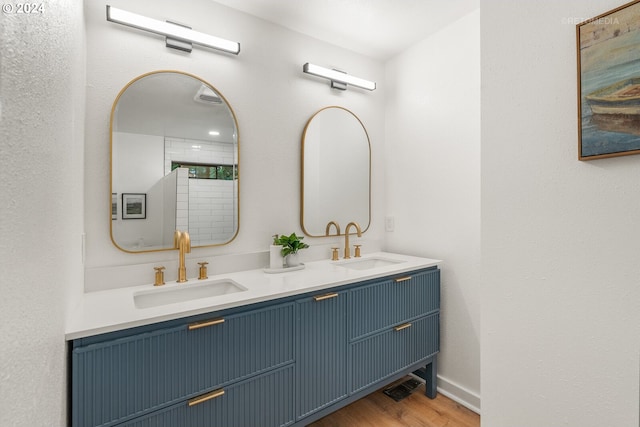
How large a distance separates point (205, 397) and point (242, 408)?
0.59 ft

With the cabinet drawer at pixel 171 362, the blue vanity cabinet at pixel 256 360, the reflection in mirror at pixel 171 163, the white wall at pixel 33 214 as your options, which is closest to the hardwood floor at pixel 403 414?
the blue vanity cabinet at pixel 256 360

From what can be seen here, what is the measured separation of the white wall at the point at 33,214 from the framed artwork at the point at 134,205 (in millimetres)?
716

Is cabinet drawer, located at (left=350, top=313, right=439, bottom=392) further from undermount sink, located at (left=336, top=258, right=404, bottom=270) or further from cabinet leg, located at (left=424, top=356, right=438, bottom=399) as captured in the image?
undermount sink, located at (left=336, top=258, right=404, bottom=270)

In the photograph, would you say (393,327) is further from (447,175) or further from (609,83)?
(609,83)

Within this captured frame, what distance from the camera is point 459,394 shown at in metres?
2.05

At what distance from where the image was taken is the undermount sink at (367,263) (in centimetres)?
223

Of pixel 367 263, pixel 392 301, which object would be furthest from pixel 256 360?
pixel 367 263

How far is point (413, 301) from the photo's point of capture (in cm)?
197

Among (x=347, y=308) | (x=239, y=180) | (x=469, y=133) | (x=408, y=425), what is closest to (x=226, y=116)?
(x=239, y=180)

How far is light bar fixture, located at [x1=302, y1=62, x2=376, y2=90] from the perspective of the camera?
210 centimetres

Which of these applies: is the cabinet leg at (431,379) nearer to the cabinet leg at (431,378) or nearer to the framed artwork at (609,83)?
the cabinet leg at (431,378)

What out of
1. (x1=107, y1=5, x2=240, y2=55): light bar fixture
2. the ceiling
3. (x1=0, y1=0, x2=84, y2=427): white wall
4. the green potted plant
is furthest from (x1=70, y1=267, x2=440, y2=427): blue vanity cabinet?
the ceiling

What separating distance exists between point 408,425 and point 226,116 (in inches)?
82.5

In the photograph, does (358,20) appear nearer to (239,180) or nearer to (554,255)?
(239,180)
